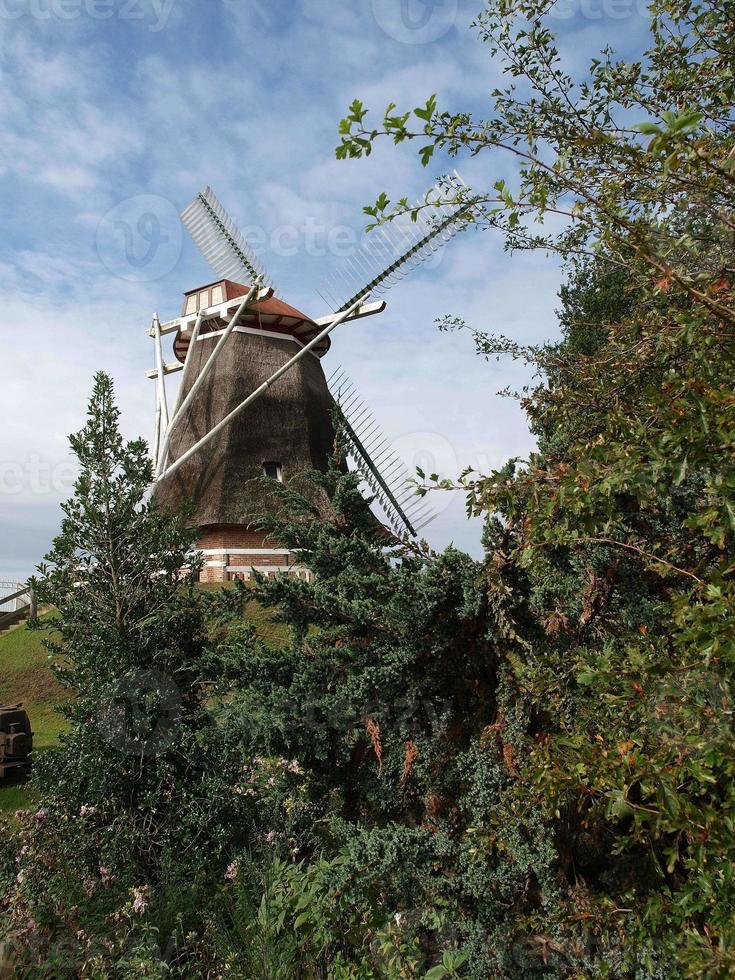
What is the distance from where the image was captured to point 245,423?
2050cm

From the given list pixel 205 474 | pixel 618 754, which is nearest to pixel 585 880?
pixel 618 754

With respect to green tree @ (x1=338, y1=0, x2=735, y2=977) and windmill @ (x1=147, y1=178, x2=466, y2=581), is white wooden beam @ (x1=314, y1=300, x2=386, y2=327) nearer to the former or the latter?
windmill @ (x1=147, y1=178, x2=466, y2=581)

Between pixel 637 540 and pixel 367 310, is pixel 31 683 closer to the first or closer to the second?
pixel 367 310

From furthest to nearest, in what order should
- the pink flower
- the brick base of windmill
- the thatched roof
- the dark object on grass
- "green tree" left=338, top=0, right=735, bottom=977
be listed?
the thatched roof < the brick base of windmill < the dark object on grass < the pink flower < "green tree" left=338, top=0, right=735, bottom=977

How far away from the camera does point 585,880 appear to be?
3846mm

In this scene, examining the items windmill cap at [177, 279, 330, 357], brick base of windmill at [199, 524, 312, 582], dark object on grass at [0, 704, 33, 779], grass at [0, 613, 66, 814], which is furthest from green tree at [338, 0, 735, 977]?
windmill cap at [177, 279, 330, 357]

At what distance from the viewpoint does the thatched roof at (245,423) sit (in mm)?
20078

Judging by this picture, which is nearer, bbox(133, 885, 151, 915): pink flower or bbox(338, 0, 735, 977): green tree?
bbox(338, 0, 735, 977): green tree

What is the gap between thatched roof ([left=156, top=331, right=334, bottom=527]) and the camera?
65.9ft

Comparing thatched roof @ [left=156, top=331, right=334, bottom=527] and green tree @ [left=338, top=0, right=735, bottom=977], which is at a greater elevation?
thatched roof @ [left=156, top=331, right=334, bottom=527]

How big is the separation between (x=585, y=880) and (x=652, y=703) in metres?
1.98

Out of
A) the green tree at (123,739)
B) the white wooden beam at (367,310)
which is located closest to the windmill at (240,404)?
the white wooden beam at (367,310)

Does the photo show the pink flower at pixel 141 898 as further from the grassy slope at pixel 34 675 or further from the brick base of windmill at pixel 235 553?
the brick base of windmill at pixel 235 553

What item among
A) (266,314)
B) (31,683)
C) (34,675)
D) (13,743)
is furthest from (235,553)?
(13,743)
